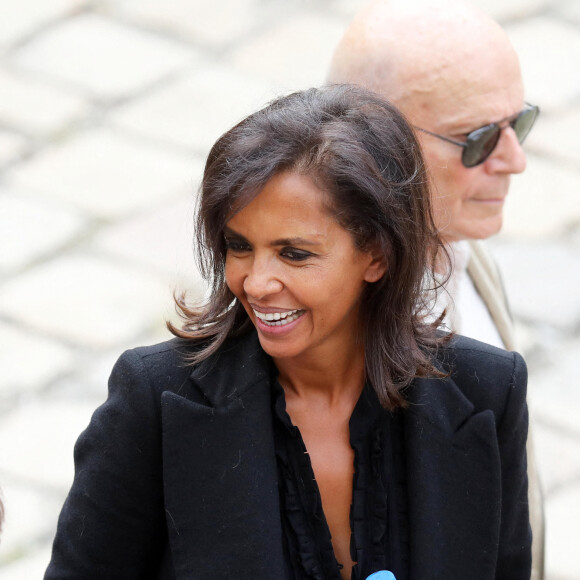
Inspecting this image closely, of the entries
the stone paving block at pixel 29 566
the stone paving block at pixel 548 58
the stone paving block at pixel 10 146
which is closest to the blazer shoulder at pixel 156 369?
the stone paving block at pixel 29 566

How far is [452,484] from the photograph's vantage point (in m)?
2.50

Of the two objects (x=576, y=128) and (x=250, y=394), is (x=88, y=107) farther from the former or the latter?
(x=250, y=394)

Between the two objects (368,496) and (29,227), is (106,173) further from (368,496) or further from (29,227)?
(368,496)

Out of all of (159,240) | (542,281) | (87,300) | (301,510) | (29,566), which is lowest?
(29,566)

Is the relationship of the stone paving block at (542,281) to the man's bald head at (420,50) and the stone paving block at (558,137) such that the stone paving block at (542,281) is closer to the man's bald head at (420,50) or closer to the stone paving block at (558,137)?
the stone paving block at (558,137)

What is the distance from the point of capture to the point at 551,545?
14.5 ft

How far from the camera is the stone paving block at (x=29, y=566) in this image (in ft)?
13.6

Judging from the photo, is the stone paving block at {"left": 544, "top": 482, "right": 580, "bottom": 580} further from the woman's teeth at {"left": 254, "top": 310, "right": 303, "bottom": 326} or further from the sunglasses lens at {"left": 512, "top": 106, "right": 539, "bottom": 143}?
the woman's teeth at {"left": 254, "top": 310, "right": 303, "bottom": 326}

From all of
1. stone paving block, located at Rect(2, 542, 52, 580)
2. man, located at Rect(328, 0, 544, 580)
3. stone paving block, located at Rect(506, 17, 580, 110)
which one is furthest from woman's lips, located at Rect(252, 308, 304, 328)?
stone paving block, located at Rect(506, 17, 580, 110)

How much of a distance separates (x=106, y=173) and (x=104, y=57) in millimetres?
1003

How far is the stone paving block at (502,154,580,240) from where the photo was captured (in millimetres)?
5879

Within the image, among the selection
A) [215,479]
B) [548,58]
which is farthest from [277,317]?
[548,58]

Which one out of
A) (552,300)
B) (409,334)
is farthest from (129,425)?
(552,300)

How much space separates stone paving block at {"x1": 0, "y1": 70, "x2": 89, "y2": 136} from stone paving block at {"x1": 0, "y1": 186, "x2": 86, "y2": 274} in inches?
21.9
